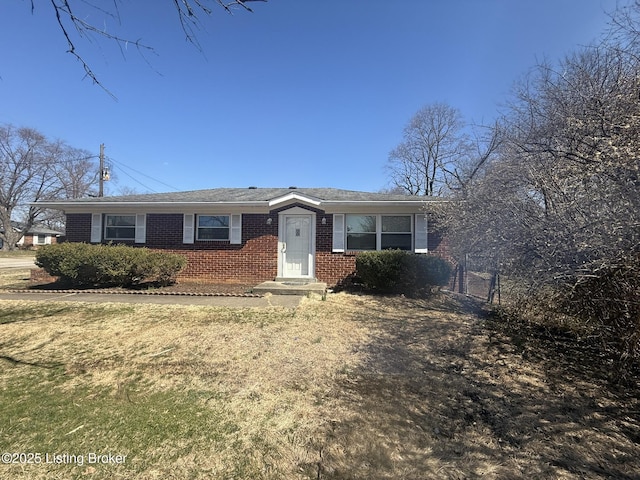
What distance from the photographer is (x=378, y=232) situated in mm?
10609

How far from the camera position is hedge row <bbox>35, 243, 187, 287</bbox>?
8977 mm

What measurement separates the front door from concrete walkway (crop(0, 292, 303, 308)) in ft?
7.05

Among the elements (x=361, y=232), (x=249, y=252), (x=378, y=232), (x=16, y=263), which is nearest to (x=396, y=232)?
Result: (x=378, y=232)

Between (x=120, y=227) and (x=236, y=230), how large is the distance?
4.16 m

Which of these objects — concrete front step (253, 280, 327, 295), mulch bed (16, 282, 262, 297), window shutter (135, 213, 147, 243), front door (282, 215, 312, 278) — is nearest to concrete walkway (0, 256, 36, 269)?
mulch bed (16, 282, 262, 297)

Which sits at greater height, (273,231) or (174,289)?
(273,231)

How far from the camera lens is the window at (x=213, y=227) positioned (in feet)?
36.2

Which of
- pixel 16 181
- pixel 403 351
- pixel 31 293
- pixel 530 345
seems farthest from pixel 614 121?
pixel 16 181

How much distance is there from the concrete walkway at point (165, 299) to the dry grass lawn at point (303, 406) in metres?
2.04

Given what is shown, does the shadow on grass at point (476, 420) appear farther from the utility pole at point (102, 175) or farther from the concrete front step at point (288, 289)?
the utility pole at point (102, 175)

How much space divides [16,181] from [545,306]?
49.9 meters

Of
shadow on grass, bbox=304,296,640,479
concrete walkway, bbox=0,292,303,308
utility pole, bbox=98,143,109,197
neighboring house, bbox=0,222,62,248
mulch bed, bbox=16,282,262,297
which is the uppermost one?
utility pole, bbox=98,143,109,197

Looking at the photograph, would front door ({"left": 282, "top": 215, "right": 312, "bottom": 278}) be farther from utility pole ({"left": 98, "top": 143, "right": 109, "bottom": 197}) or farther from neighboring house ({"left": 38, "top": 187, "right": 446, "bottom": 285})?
utility pole ({"left": 98, "top": 143, "right": 109, "bottom": 197})

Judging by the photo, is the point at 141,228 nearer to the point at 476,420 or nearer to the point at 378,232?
the point at 378,232
